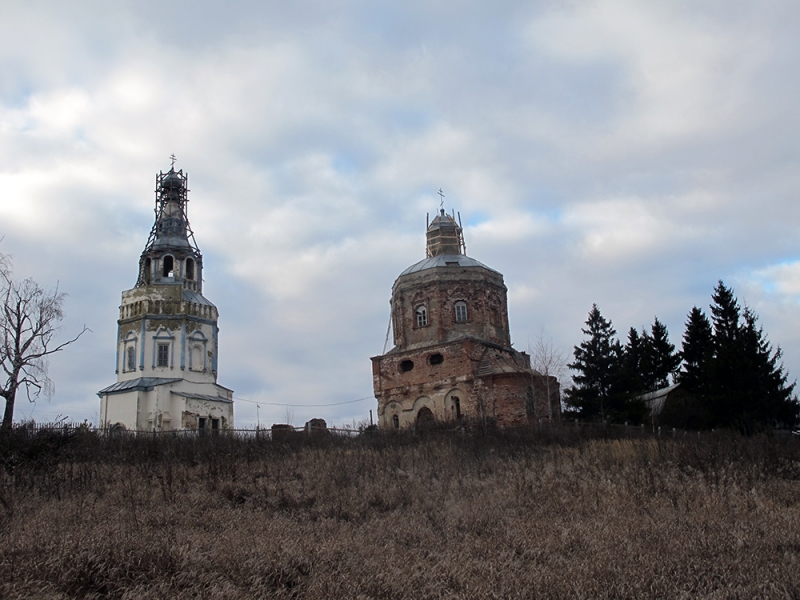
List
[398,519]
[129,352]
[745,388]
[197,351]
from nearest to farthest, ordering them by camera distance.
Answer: [398,519] → [745,388] → [129,352] → [197,351]

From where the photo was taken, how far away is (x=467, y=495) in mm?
12820

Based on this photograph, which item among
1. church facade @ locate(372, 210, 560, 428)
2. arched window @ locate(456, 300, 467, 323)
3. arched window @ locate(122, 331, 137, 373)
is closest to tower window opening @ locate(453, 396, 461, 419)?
church facade @ locate(372, 210, 560, 428)

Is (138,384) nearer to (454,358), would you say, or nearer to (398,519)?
(454,358)

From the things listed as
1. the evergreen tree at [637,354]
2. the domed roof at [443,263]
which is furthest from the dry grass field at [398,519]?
the evergreen tree at [637,354]

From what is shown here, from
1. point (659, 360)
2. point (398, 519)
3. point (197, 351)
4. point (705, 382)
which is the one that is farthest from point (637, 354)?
point (398, 519)

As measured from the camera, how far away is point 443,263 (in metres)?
34.6

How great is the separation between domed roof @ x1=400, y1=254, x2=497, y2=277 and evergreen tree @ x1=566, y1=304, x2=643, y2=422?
19.7 ft

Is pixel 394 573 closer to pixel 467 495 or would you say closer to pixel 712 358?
pixel 467 495

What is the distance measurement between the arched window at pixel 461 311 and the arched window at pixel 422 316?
4.85ft

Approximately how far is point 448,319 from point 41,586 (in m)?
27.1

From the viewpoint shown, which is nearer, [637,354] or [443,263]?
[443,263]

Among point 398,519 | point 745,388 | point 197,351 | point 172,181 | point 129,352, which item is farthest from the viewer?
point 172,181

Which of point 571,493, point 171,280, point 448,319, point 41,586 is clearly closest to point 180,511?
point 41,586

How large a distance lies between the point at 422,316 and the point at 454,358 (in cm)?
313
